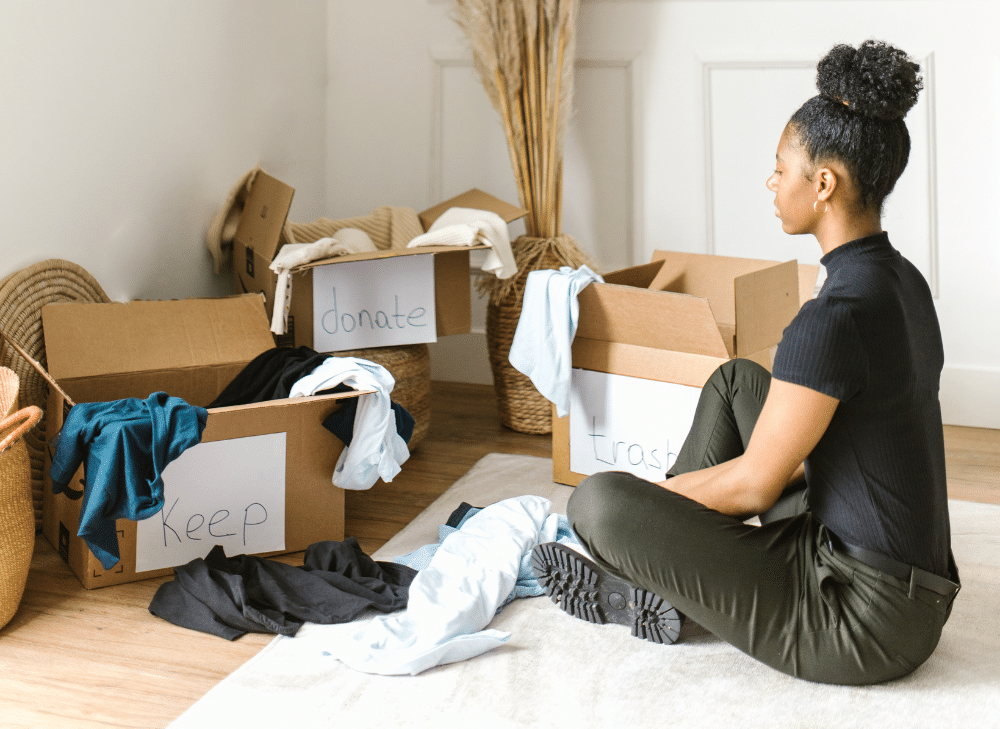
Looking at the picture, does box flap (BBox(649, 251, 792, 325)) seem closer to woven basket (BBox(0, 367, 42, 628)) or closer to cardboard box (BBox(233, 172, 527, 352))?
cardboard box (BBox(233, 172, 527, 352))

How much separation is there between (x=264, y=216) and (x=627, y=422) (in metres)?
1.11

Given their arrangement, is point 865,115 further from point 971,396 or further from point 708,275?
point 971,396

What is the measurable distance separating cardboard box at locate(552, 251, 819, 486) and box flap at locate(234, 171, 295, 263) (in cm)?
80

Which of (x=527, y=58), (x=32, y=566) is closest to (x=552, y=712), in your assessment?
(x=32, y=566)

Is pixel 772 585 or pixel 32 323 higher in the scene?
pixel 32 323

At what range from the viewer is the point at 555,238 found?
2848 millimetres

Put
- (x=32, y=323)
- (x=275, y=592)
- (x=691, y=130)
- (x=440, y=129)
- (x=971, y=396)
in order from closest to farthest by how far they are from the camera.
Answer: (x=275, y=592)
(x=32, y=323)
(x=971, y=396)
(x=691, y=130)
(x=440, y=129)

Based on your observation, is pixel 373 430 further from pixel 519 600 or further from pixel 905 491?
pixel 905 491

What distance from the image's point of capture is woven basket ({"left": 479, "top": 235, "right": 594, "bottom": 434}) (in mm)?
2811

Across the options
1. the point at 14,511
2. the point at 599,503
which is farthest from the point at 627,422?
the point at 14,511

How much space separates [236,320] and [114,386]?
336mm

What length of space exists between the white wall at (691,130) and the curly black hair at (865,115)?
173 centimetres

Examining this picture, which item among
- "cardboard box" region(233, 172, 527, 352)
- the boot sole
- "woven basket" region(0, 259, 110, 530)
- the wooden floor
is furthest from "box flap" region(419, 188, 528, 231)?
the boot sole

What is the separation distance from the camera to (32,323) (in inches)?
81.6
